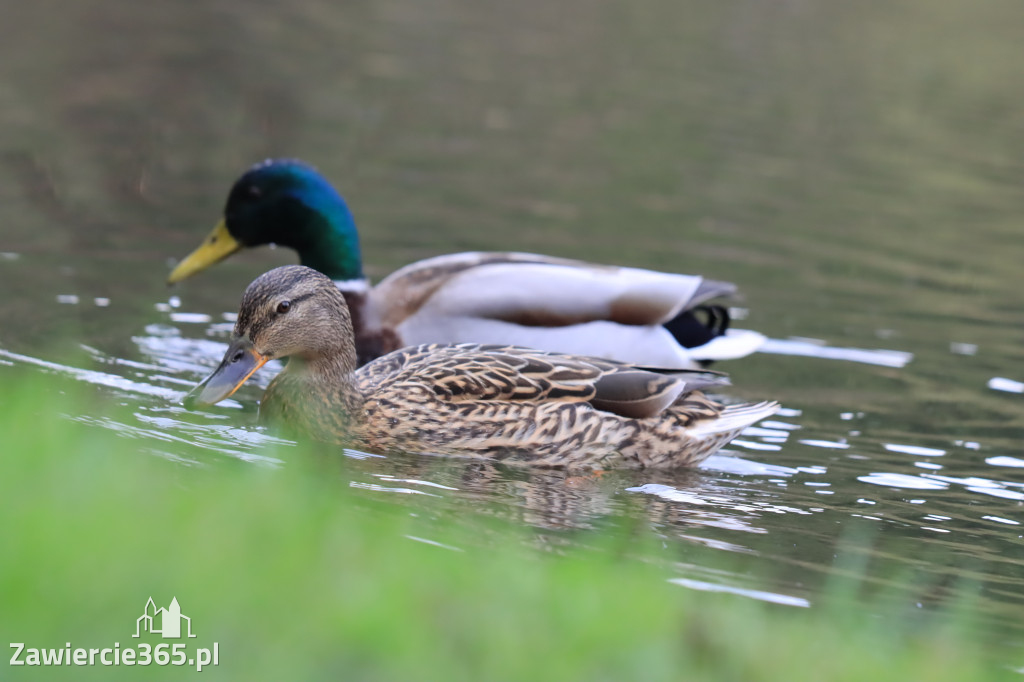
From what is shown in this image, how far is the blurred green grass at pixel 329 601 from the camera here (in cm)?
343

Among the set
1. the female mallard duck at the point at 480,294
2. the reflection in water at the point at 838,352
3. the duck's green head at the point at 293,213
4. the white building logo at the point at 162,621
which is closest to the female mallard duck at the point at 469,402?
the female mallard duck at the point at 480,294

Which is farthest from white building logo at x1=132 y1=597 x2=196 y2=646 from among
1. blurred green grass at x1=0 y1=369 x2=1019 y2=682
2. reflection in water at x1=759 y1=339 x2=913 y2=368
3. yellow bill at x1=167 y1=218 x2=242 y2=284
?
reflection in water at x1=759 y1=339 x2=913 y2=368

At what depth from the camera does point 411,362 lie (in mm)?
7102

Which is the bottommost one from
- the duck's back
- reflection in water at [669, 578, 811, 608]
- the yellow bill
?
reflection in water at [669, 578, 811, 608]

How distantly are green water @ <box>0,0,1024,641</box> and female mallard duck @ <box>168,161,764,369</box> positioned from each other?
50 centimetres

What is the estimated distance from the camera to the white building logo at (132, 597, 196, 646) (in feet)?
11.2

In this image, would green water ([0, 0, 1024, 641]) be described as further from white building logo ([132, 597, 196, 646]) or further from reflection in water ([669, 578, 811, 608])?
white building logo ([132, 597, 196, 646])

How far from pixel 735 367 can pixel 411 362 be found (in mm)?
2881

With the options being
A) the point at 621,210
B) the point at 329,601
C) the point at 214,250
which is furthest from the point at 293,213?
the point at 329,601

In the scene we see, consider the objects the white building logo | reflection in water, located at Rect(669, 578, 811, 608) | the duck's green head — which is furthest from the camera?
→ the duck's green head

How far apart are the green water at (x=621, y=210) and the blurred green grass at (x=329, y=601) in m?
1.28

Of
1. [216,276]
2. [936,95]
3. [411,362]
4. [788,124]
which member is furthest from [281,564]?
[936,95]

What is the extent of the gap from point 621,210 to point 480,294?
17.6 feet

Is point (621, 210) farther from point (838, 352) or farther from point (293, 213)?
point (293, 213)
